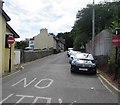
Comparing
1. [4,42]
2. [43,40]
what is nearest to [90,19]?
[4,42]

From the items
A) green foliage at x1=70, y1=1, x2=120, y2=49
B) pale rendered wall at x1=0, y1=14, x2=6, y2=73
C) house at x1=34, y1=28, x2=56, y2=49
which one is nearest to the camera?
pale rendered wall at x1=0, y1=14, x2=6, y2=73

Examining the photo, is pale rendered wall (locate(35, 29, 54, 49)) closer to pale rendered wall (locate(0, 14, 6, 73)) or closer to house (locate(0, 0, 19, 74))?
house (locate(0, 0, 19, 74))

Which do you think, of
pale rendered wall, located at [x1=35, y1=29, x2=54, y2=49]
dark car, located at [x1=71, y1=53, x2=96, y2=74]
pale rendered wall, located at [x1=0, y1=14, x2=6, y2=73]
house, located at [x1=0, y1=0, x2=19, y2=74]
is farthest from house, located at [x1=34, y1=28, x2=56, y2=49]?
pale rendered wall, located at [x1=0, y1=14, x2=6, y2=73]

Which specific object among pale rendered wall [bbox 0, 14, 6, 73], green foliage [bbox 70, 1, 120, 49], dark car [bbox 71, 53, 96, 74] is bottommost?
dark car [bbox 71, 53, 96, 74]

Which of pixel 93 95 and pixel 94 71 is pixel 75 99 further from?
pixel 94 71

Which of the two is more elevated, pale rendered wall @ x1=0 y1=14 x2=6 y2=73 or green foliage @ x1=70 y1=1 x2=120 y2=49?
green foliage @ x1=70 y1=1 x2=120 y2=49

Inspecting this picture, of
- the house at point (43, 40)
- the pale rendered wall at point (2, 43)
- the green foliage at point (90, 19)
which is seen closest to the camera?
the pale rendered wall at point (2, 43)

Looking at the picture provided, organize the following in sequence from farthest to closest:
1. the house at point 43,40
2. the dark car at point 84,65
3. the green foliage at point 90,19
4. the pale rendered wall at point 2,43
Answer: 1. the house at point 43,40
2. the green foliage at point 90,19
3. the dark car at point 84,65
4. the pale rendered wall at point 2,43

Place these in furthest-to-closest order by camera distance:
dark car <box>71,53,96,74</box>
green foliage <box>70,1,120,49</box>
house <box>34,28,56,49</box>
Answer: house <box>34,28,56,49</box> → green foliage <box>70,1,120,49</box> → dark car <box>71,53,96,74</box>

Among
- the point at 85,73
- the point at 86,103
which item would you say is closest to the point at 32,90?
the point at 86,103

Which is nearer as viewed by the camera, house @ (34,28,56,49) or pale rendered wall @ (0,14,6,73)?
pale rendered wall @ (0,14,6,73)

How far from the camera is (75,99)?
38.9 feet

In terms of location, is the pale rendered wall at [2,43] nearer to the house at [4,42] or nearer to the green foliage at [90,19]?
the house at [4,42]

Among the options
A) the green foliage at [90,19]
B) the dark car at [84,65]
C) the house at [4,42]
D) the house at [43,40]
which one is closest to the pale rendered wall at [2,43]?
the house at [4,42]
